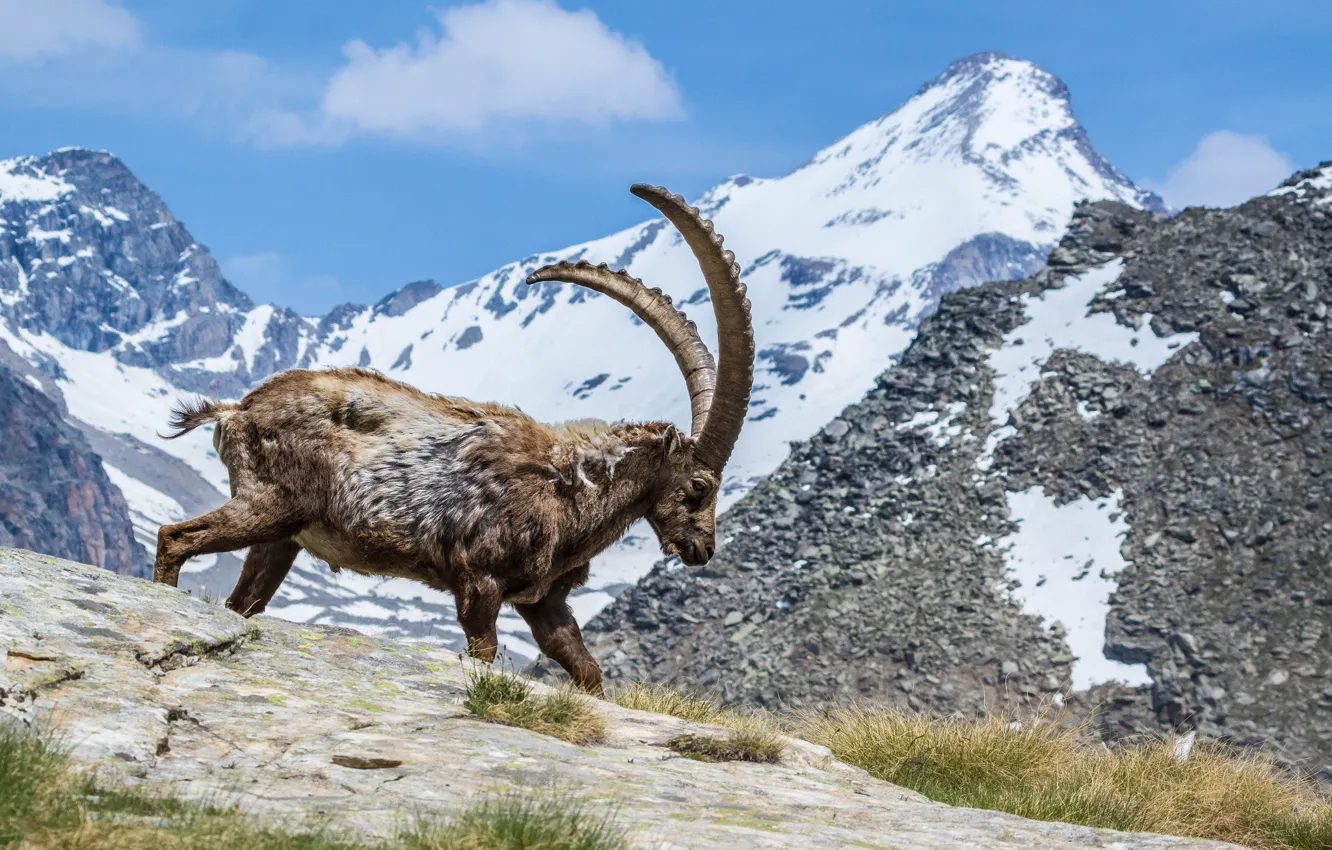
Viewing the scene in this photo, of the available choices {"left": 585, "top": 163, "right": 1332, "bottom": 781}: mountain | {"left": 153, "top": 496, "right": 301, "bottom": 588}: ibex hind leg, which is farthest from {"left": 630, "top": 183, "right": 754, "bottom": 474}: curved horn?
{"left": 585, "top": 163, "right": 1332, "bottom": 781}: mountain

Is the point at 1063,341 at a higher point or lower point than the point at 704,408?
higher

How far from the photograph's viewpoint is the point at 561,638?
9766 mm

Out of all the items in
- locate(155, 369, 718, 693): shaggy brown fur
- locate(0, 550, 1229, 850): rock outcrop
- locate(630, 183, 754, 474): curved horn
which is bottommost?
locate(0, 550, 1229, 850): rock outcrop

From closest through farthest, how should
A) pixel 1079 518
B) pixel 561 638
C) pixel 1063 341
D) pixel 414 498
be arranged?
pixel 414 498
pixel 561 638
pixel 1079 518
pixel 1063 341

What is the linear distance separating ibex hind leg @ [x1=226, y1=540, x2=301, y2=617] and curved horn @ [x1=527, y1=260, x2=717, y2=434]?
2.76 meters

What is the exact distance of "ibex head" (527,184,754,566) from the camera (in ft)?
33.3

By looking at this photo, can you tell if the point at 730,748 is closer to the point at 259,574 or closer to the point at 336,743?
the point at 336,743

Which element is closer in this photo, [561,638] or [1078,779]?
[561,638]

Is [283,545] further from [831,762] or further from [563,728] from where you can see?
[831,762]

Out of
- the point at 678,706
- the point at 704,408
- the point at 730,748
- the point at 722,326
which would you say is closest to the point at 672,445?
the point at 704,408

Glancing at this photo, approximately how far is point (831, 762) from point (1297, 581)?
64309 mm

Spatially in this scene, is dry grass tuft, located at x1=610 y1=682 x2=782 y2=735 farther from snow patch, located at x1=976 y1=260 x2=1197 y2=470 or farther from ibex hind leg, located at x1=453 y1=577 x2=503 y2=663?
snow patch, located at x1=976 y1=260 x2=1197 y2=470

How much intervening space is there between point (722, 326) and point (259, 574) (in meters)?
3.81

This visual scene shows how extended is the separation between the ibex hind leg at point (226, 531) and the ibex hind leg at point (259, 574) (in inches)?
17.2
